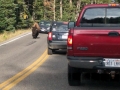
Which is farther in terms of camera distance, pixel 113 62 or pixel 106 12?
pixel 106 12

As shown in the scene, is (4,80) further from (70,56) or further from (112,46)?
(112,46)

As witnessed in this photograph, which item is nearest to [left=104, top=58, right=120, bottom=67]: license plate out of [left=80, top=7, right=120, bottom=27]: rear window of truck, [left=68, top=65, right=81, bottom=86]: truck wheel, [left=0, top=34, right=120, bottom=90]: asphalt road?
[left=68, top=65, right=81, bottom=86]: truck wheel

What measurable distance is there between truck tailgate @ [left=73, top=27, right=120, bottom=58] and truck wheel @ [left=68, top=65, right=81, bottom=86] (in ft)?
2.46

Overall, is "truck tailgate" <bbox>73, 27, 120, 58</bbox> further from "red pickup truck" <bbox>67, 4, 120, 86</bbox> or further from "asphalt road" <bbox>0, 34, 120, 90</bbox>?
"asphalt road" <bbox>0, 34, 120, 90</bbox>

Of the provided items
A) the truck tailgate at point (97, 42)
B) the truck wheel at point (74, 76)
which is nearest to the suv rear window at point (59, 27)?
the truck wheel at point (74, 76)

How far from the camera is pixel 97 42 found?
8.38m

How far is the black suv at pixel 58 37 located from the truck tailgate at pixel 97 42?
9215 mm

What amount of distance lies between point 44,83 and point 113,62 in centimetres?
240

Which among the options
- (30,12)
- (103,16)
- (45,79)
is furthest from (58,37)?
(30,12)

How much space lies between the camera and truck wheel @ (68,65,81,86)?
9.21m

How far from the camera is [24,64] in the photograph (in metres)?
14.3

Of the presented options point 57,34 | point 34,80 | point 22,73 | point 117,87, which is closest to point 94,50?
point 117,87

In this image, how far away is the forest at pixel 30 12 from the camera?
46.0 m

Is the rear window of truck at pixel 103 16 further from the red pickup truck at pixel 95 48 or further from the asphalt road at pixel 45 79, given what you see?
the asphalt road at pixel 45 79
